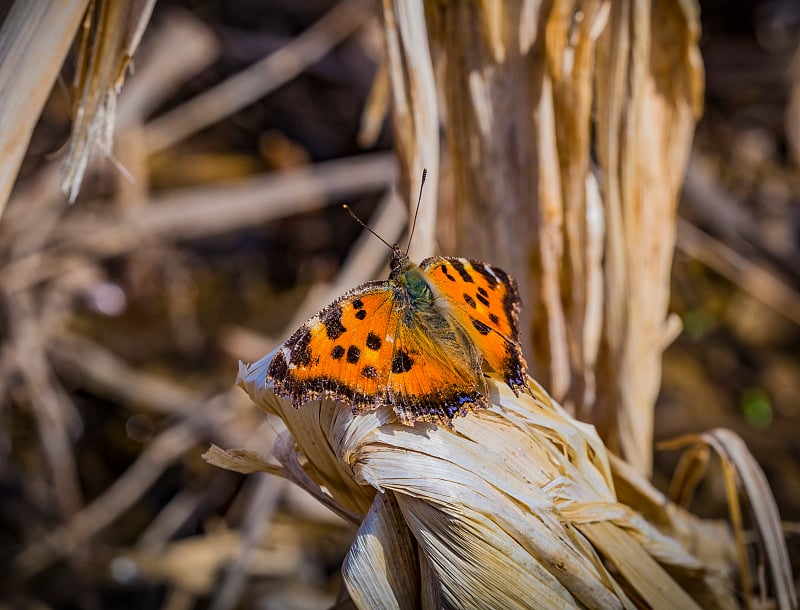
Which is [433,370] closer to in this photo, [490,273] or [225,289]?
[490,273]

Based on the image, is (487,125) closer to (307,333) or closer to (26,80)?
(307,333)

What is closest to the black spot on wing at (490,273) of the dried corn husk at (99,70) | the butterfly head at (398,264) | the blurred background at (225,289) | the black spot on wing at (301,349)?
the butterfly head at (398,264)

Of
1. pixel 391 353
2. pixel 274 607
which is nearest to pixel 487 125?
pixel 391 353

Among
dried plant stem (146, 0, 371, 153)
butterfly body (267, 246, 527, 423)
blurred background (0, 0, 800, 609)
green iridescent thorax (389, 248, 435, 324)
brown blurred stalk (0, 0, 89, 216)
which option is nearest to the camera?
brown blurred stalk (0, 0, 89, 216)

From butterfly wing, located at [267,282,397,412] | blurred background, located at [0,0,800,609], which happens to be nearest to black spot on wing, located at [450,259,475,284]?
butterfly wing, located at [267,282,397,412]

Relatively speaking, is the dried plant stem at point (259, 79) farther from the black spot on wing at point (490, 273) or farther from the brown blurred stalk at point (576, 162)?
the black spot on wing at point (490, 273)

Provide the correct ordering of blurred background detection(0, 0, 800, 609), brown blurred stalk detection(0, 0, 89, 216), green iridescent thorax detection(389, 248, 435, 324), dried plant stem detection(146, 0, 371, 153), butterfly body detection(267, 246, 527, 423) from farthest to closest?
dried plant stem detection(146, 0, 371, 153)
blurred background detection(0, 0, 800, 609)
green iridescent thorax detection(389, 248, 435, 324)
butterfly body detection(267, 246, 527, 423)
brown blurred stalk detection(0, 0, 89, 216)

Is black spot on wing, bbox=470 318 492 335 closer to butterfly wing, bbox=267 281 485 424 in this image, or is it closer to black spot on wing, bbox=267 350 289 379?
butterfly wing, bbox=267 281 485 424
